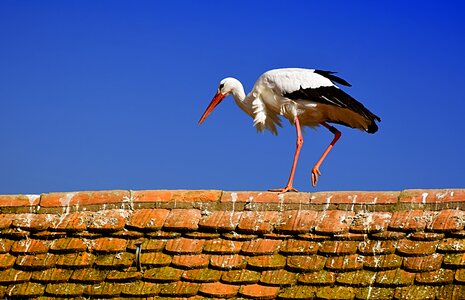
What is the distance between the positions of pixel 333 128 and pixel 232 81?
1.46 metres

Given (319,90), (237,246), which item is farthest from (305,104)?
(237,246)

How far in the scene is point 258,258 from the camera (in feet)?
20.4

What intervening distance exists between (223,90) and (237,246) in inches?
180

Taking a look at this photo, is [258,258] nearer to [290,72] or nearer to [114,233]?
[114,233]

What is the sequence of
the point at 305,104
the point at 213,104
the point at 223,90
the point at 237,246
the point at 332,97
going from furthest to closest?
the point at 213,104, the point at 223,90, the point at 305,104, the point at 332,97, the point at 237,246

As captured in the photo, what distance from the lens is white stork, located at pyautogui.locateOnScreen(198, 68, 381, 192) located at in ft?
29.9

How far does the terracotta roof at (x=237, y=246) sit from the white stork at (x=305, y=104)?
2.26m

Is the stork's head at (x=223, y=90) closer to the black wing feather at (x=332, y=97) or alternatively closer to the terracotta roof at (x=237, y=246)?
the black wing feather at (x=332, y=97)

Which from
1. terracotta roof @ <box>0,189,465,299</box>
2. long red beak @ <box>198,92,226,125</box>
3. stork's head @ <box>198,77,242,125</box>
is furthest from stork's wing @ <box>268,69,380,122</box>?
terracotta roof @ <box>0,189,465,299</box>

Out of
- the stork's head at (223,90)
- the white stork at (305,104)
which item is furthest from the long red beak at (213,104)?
the white stork at (305,104)

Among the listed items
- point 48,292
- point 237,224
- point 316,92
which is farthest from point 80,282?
point 316,92

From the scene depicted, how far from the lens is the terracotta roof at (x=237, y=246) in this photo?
589cm

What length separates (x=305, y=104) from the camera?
938cm

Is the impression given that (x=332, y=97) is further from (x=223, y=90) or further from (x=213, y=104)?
(x=213, y=104)
